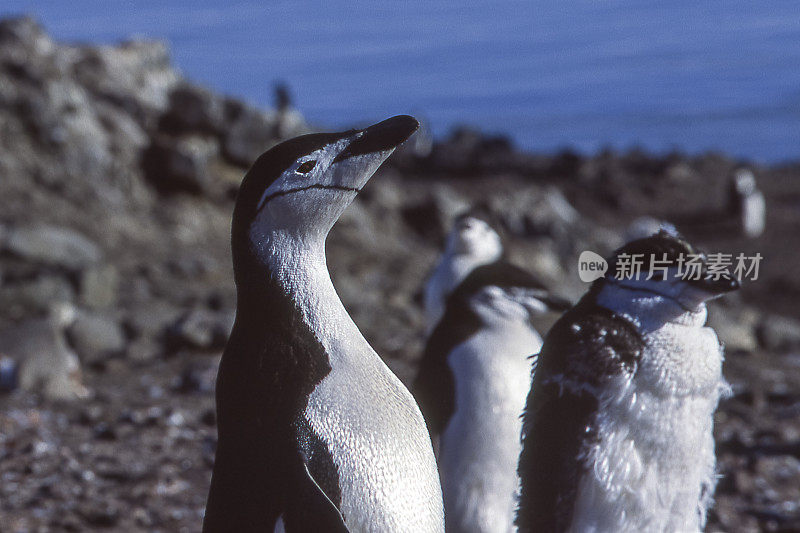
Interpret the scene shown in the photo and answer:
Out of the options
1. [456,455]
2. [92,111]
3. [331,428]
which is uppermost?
[92,111]

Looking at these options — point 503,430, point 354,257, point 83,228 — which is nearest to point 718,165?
point 354,257

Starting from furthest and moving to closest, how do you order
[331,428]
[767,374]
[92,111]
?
[92,111] → [767,374] → [331,428]

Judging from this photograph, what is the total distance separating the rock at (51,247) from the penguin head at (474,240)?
4285 mm

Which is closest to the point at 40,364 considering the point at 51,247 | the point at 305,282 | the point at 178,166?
the point at 51,247

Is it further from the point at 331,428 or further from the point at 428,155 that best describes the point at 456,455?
the point at 428,155

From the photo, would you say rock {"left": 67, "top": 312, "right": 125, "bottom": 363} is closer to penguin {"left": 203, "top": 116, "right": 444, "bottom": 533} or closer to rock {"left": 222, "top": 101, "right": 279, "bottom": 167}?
rock {"left": 222, "top": 101, "right": 279, "bottom": 167}

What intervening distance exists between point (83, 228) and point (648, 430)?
345 inches

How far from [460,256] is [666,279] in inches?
122

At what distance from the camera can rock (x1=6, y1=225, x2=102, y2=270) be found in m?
9.40

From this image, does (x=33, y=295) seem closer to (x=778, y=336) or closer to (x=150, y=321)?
(x=150, y=321)

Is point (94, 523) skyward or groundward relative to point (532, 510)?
groundward

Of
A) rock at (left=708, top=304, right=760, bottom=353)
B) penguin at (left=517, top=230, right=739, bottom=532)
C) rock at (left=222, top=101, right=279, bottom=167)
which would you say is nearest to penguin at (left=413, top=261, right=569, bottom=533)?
penguin at (left=517, top=230, right=739, bottom=532)

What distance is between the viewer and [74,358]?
7.09 metres

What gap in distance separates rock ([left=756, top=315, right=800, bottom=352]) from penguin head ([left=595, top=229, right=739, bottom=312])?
6.48 metres
